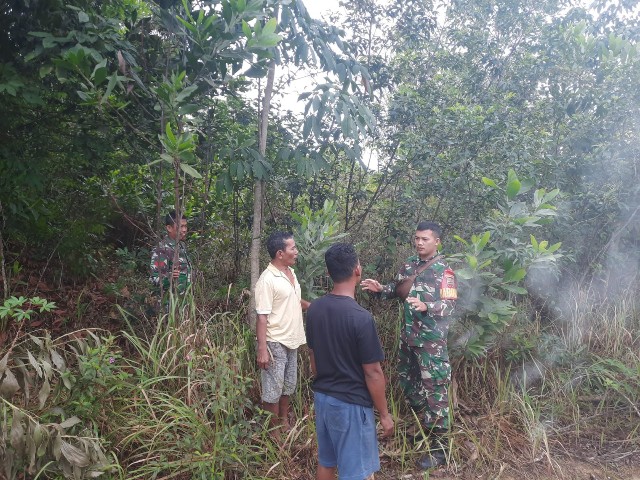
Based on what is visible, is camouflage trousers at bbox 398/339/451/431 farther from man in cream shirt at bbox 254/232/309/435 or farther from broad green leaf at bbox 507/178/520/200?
broad green leaf at bbox 507/178/520/200

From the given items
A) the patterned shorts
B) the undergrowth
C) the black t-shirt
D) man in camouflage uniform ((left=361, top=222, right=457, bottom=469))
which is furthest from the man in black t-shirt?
man in camouflage uniform ((left=361, top=222, right=457, bottom=469))

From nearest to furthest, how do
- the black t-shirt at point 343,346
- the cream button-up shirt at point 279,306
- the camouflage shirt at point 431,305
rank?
the black t-shirt at point 343,346
the cream button-up shirt at point 279,306
the camouflage shirt at point 431,305

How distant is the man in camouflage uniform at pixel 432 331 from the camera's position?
152 inches

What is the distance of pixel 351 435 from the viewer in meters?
2.83

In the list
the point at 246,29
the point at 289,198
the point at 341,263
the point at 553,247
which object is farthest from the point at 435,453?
the point at 246,29

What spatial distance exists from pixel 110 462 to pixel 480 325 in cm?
296

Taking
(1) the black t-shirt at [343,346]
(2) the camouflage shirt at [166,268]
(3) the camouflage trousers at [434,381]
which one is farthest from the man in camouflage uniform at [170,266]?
(3) the camouflage trousers at [434,381]

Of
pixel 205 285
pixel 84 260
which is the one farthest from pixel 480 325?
pixel 84 260

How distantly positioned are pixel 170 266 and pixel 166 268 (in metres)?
0.05

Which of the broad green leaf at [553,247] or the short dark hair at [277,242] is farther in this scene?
the broad green leaf at [553,247]

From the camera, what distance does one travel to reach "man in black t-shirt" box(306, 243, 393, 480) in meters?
2.77

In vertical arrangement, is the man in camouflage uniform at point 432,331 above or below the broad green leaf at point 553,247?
below

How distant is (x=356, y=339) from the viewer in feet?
9.06

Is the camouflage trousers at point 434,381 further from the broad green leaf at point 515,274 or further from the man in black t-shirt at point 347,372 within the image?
the man in black t-shirt at point 347,372
